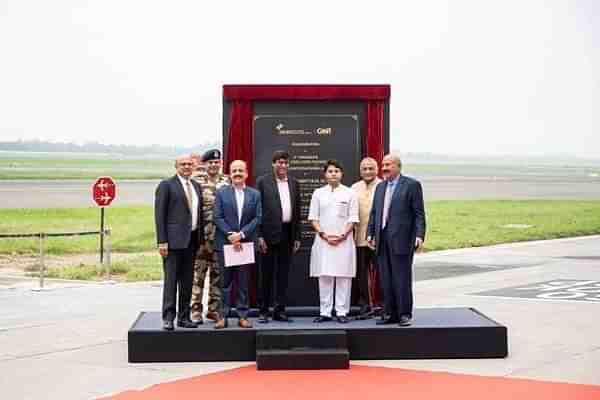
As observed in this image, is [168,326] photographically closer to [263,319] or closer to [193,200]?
[263,319]

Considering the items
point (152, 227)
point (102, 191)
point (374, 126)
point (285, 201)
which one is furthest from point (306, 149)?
point (152, 227)

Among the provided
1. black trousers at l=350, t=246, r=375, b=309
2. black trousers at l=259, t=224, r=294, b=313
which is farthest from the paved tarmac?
black trousers at l=350, t=246, r=375, b=309

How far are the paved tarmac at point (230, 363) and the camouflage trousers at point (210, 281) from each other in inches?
32.2

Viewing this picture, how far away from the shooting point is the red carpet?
8.52 m

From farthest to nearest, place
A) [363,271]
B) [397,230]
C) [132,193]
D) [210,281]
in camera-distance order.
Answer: [132,193] → [363,271] → [210,281] → [397,230]

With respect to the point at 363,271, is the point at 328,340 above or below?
below

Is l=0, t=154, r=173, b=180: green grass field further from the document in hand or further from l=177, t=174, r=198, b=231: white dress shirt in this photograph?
the document in hand

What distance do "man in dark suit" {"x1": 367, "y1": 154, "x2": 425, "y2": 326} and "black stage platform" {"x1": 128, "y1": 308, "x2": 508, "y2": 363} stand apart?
28 cm

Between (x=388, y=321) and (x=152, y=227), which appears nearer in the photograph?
(x=388, y=321)

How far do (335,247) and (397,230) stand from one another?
0.64 metres

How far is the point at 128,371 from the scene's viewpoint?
31.7 ft

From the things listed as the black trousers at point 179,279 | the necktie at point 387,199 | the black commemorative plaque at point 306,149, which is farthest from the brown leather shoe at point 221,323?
the necktie at point 387,199

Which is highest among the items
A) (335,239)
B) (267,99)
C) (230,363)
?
(267,99)

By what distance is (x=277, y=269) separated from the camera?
10.9m
